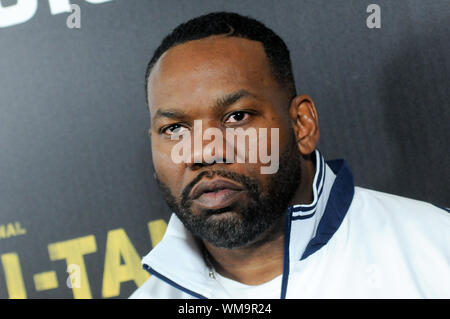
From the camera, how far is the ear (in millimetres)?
1106

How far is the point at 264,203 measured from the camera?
1.02 meters

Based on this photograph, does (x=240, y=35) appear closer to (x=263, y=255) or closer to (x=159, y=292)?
(x=263, y=255)

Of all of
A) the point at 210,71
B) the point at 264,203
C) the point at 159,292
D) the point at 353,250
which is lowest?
the point at 159,292

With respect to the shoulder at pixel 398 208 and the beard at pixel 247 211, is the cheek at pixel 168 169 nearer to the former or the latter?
the beard at pixel 247 211

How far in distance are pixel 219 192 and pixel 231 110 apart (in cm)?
17

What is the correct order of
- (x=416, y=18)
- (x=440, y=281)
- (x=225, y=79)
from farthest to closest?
(x=416, y=18), (x=225, y=79), (x=440, y=281)

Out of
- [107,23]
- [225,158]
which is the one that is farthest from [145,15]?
[225,158]

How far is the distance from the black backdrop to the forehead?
0.40 meters

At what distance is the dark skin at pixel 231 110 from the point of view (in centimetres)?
101

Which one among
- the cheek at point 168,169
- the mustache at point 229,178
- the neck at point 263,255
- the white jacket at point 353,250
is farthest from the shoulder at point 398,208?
the cheek at point 168,169

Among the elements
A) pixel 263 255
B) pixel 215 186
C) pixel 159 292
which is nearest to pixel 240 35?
pixel 215 186

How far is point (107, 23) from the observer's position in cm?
153
